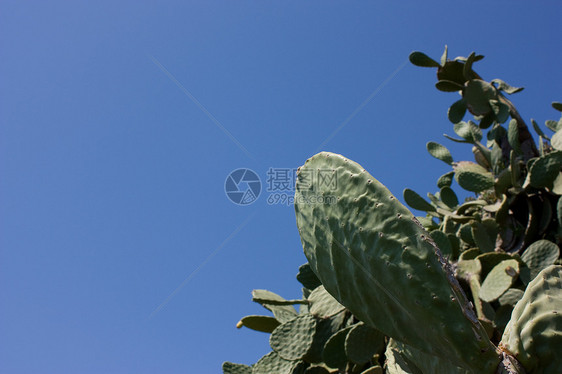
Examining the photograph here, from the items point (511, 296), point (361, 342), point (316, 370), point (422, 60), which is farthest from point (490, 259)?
point (422, 60)

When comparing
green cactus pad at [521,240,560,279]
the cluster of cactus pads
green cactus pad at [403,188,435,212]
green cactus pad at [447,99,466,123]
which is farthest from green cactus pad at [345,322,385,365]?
green cactus pad at [447,99,466,123]

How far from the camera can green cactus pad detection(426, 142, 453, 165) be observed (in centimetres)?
255

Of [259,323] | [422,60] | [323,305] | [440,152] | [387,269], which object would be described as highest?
[422,60]

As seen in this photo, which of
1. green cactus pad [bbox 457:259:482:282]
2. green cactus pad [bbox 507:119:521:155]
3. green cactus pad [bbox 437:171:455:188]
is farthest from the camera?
green cactus pad [bbox 437:171:455:188]

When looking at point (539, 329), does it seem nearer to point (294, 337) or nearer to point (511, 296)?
point (511, 296)

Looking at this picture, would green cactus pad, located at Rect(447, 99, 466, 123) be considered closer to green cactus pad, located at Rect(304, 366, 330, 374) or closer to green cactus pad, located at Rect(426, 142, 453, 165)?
green cactus pad, located at Rect(426, 142, 453, 165)

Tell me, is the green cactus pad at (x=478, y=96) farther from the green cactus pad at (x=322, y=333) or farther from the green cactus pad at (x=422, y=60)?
the green cactus pad at (x=322, y=333)

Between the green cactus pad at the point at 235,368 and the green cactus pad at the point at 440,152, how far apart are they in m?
1.55

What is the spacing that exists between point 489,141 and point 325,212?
5.95 feet

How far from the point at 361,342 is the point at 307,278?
0.44 m

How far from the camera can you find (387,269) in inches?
33.4

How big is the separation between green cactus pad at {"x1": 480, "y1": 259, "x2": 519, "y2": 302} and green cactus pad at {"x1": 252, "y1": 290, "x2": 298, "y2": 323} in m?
0.72

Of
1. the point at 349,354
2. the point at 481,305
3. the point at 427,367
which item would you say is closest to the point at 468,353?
the point at 427,367

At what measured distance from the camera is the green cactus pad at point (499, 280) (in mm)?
1528
